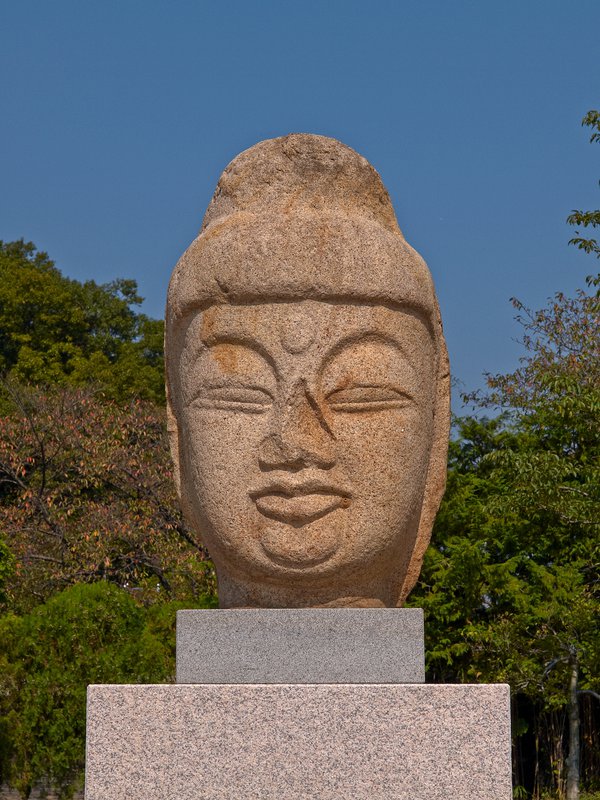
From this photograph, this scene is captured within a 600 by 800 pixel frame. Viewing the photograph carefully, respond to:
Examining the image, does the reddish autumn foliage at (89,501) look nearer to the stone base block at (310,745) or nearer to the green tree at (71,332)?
the green tree at (71,332)

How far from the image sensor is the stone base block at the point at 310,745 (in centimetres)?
406

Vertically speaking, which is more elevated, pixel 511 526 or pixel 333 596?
pixel 511 526

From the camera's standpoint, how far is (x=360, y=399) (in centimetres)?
446

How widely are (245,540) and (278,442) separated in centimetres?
41

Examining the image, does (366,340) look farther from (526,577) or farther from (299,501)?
(526,577)

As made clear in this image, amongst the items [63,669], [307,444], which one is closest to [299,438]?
→ [307,444]

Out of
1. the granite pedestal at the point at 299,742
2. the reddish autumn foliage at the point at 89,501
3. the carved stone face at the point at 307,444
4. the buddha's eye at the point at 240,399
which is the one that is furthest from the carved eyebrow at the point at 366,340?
the reddish autumn foliage at the point at 89,501

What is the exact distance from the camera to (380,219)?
4863 millimetres

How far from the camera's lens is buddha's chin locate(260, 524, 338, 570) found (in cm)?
439

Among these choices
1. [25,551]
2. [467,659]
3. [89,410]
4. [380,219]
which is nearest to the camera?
[380,219]

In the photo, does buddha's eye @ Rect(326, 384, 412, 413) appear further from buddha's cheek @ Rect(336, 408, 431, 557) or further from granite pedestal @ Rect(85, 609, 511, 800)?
granite pedestal @ Rect(85, 609, 511, 800)

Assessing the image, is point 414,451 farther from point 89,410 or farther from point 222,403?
point 89,410

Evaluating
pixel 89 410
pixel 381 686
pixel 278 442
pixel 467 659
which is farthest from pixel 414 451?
pixel 89 410

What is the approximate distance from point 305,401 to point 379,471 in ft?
1.30
